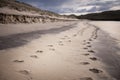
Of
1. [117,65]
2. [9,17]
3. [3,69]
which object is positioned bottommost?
[117,65]

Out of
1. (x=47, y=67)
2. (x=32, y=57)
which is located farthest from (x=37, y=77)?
(x=32, y=57)

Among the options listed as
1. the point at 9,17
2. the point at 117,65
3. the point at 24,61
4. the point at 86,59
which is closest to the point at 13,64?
the point at 24,61

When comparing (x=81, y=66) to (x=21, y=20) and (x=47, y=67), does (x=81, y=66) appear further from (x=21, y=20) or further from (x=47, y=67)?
(x=21, y=20)

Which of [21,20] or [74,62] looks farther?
[21,20]

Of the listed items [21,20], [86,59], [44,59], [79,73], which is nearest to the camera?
[79,73]

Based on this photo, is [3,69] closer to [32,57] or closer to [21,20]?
[32,57]

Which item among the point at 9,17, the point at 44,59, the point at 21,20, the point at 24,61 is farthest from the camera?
the point at 21,20

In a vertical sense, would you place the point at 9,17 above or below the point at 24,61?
above

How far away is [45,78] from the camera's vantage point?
132 inches

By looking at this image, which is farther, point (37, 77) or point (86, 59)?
point (86, 59)

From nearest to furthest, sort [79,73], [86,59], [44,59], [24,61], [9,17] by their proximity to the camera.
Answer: [79,73], [24,61], [44,59], [86,59], [9,17]

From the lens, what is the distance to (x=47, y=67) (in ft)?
13.1

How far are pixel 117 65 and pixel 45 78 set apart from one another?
2341 mm

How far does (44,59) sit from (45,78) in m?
1.26
